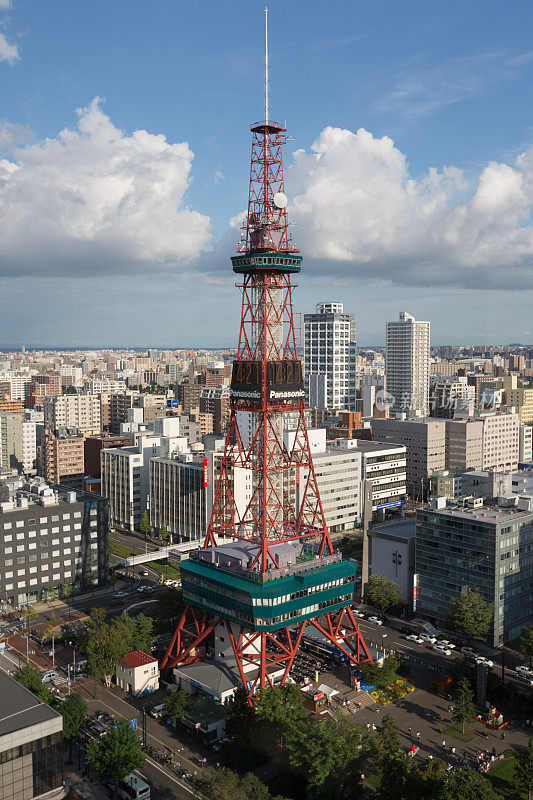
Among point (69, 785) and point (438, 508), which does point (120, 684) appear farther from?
point (438, 508)

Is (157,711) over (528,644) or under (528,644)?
under

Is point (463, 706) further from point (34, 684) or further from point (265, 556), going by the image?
point (34, 684)

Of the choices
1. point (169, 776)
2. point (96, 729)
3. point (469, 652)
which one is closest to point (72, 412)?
point (469, 652)

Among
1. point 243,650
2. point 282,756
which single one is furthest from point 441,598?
point 282,756

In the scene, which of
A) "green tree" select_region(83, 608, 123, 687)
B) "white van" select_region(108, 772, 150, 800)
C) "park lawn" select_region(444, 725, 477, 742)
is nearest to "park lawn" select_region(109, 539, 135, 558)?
"green tree" select_region(83, 608, 123, 687)

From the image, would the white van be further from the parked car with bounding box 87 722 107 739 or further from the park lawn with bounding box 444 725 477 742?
the park lawn with bounding box 444 725 477 742

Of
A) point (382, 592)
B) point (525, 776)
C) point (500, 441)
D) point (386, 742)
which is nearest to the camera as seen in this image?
point (525, 776)

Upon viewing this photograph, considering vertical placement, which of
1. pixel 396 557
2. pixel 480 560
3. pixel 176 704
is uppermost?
pixel 480 560
